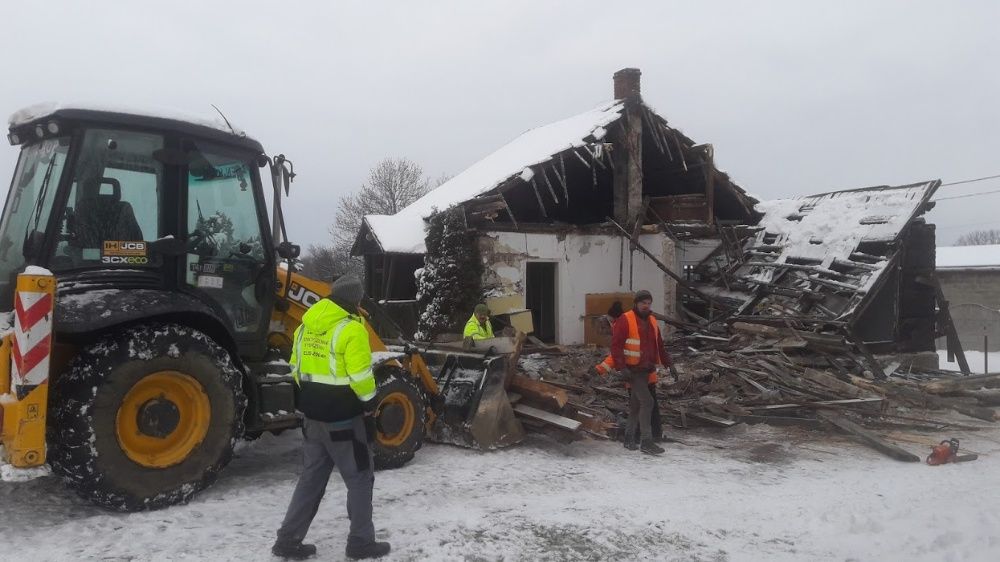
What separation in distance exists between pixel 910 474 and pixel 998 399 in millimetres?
5282

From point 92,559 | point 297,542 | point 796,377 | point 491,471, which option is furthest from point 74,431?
point 796,377

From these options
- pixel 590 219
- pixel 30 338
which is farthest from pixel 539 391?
pixel 590 219

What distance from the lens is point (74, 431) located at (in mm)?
4438

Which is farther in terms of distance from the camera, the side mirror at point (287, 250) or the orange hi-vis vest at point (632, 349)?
the orange hi-vis vest at point (632, 349)

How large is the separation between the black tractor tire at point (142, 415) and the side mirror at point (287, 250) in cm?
109

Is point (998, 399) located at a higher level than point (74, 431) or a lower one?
lower

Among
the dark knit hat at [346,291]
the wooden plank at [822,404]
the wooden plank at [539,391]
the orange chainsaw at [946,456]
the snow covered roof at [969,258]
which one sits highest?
the snow covered roof at [969,258]

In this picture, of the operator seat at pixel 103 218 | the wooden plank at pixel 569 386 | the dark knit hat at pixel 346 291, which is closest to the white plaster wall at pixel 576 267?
the wooden plank at pixel 569 386

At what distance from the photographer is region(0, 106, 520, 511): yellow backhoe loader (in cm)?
446

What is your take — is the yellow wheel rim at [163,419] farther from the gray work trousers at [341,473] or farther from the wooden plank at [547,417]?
the wooden plank at [547,417]

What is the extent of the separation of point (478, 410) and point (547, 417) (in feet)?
2.42

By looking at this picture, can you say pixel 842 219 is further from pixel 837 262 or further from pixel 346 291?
pixel 346 291

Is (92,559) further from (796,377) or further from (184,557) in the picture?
(796,377)

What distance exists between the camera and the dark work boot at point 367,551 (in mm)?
4207
